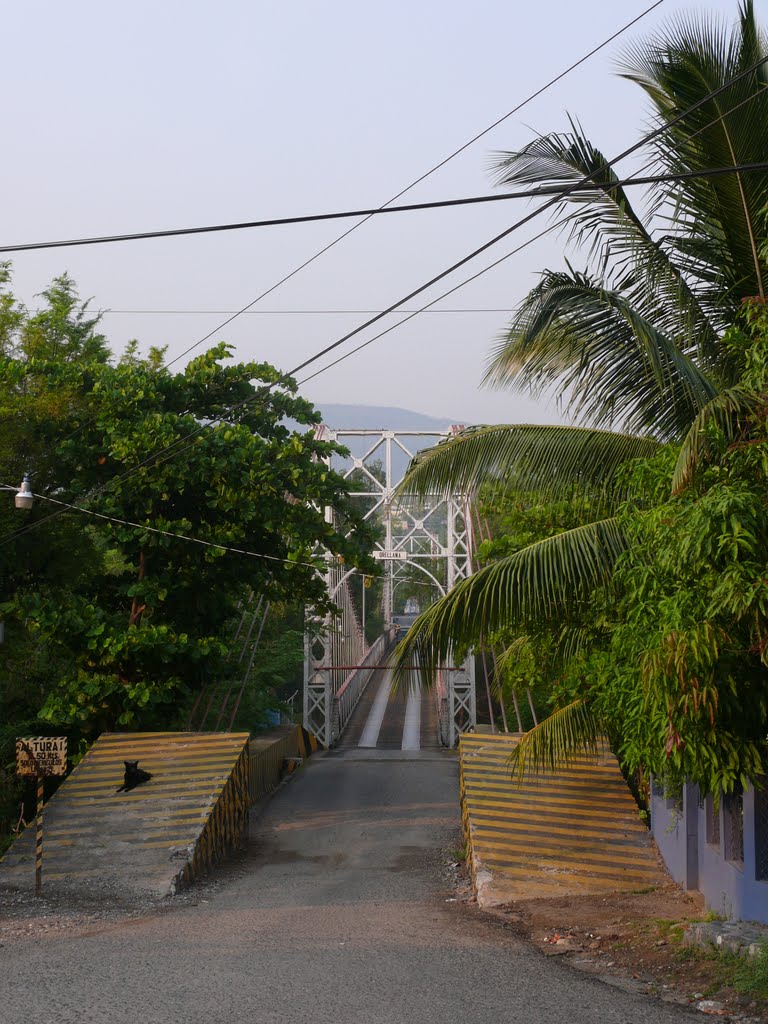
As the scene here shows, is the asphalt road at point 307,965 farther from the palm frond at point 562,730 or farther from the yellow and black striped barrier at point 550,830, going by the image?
the palm frond at point 562,730

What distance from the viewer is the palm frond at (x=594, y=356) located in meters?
9.84

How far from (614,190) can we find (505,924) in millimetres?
7214

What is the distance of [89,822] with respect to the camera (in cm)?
1501

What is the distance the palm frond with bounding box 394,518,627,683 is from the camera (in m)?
9.18

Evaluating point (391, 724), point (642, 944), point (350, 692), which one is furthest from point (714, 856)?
point (350, 692)

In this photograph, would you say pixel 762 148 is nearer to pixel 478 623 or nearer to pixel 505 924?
pixel 478 623

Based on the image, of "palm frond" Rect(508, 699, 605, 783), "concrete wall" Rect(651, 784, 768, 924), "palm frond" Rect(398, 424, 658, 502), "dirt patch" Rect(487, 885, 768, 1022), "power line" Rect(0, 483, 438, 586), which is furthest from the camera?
"power line" Rect(0, 483, 438, 586)

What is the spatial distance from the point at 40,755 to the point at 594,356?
8153 mm

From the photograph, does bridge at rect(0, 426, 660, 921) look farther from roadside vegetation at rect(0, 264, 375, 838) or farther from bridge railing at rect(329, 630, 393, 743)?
bridge railing at rect(329, 630, 393, 743)

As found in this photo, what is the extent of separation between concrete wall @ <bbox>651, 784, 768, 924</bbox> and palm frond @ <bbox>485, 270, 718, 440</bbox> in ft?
11.5

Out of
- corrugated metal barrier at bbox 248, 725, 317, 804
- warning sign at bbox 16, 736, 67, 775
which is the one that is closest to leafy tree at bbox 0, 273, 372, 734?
corrugated metal barrier at bbox 248, 725, 317, 804

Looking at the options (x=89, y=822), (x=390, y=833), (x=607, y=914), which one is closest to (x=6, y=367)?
(x=89, y=822)

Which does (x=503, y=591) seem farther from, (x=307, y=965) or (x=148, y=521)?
(x=148, y=521)

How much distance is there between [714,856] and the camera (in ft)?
34.9
